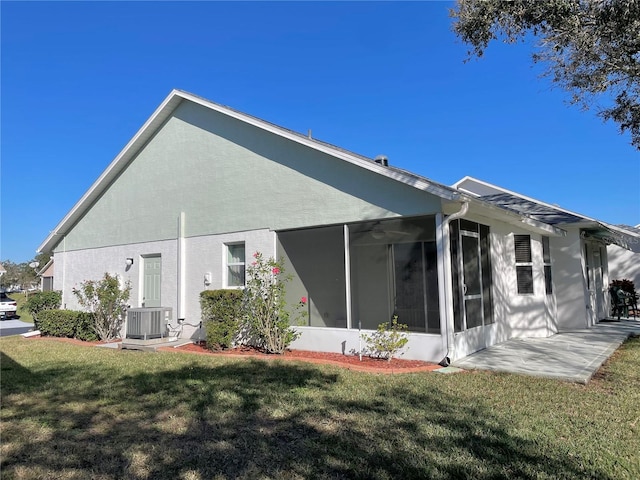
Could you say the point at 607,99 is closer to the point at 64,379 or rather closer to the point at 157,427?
the point at 157,427

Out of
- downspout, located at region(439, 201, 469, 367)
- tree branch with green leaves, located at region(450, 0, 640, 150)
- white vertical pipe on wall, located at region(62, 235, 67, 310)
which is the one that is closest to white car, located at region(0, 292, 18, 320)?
white vertical pipe on wall, located at region(62, 235, 67, 310)

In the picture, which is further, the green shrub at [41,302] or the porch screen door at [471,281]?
the green shrub at [41,302]

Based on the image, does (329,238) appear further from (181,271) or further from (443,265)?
(181,271)

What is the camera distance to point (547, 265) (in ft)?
38.9

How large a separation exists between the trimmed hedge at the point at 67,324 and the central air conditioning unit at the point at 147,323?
223cm

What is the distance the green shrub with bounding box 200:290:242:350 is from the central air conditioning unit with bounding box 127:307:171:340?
2196 mm

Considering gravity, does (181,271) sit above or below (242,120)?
below

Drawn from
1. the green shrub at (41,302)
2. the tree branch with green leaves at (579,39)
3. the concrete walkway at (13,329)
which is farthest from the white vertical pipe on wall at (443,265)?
the concrete walkway at (13,329)

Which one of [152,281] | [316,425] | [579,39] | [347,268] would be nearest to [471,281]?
[347,268]

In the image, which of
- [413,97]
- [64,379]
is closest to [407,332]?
[64,379]

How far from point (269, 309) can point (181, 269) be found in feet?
12.7

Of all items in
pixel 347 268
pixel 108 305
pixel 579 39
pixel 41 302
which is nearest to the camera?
pixel 579 39

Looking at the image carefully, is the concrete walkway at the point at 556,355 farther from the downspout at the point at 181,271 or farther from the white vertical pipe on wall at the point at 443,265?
the downspout at the point at 181,271

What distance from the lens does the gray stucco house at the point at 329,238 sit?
8.15 metres
